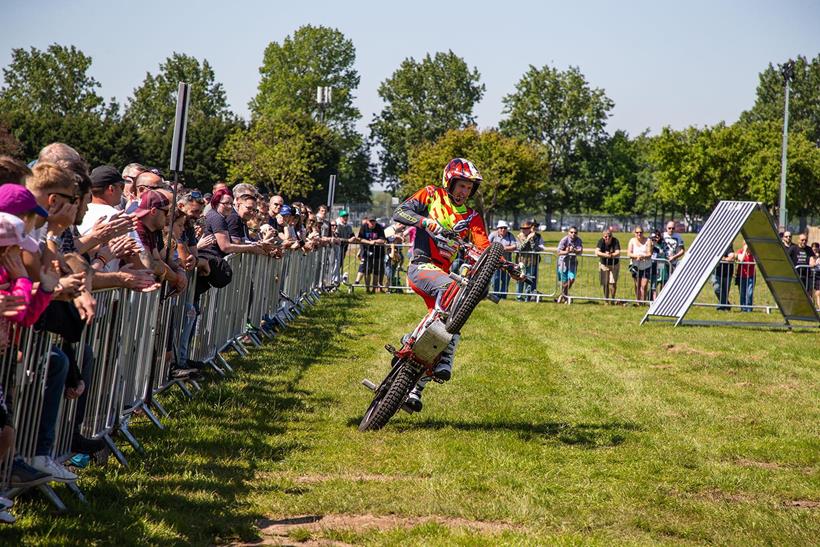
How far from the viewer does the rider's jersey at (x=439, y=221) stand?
854 cm

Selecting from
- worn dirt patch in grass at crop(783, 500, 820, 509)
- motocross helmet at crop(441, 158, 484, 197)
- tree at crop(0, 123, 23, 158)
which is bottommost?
worn dirt patch in grass at crop(783, 500, 820, 509)

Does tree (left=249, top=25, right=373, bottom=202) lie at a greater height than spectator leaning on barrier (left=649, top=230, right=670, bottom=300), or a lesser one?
greater

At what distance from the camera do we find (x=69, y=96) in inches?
3647

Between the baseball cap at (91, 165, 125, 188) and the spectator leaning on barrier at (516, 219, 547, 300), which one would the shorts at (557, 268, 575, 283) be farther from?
the baseball cap at (91, 165, 125, 188)

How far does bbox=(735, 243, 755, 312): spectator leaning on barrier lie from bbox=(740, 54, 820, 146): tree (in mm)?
92820

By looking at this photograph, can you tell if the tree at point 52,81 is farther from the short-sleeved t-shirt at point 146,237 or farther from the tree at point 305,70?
the short-sleeved t-shirt at point 146,237

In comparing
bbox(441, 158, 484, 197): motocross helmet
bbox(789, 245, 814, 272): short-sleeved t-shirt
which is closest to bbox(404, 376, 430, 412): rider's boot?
bbox(441, 158, 484, 197): motocross helmet

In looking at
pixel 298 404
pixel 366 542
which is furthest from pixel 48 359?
pixel 298 404

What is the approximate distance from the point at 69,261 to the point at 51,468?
41.7 inches

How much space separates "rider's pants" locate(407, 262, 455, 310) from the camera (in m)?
8.27

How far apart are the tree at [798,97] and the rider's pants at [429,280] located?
108 meters

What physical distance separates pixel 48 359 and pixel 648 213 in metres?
103

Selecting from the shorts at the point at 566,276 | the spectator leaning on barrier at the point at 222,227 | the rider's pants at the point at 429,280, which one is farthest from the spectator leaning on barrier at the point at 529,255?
the rider's pants at the point at 429,280

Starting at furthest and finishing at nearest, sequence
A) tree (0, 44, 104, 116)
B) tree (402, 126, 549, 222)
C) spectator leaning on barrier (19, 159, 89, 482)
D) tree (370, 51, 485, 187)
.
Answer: tree (370, 51, 485, 187) → tree (0, 44, 104, 116) → tree (402, 126, 549, 222) → spectator leaning on barrier (19, 159, 89, 482)
